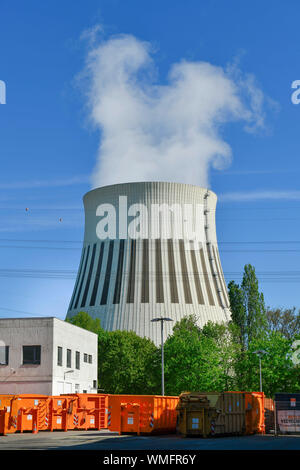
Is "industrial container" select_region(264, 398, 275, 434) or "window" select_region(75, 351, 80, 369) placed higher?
"window" select_region(75, 351, 80, 369)

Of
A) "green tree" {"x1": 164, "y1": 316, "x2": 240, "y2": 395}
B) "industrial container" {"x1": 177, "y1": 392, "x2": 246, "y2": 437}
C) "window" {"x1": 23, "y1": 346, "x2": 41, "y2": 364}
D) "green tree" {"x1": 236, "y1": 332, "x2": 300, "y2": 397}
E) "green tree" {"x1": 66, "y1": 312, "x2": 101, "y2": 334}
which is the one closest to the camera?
"industrial container" {"x1": 177, "y1": 392, "x2": 246, "y2": 437}

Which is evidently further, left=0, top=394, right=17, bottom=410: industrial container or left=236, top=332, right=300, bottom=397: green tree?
left=236, top=332, right=300, bottom=397: green tree

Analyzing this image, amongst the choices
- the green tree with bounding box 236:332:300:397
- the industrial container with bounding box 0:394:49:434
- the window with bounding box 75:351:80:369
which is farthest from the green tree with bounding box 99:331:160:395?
the industrial container with bounding box 0:394:49:434

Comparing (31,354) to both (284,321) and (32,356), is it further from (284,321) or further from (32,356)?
(284,321)

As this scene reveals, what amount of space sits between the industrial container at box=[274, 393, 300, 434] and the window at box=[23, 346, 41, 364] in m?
23.2

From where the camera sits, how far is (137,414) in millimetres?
34125

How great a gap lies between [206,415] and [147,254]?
4456 cm

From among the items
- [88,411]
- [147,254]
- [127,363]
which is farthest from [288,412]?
[147,254]

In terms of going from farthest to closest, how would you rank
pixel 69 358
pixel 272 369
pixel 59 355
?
pixel 272 369
pixel 69 358
pixel 59 355

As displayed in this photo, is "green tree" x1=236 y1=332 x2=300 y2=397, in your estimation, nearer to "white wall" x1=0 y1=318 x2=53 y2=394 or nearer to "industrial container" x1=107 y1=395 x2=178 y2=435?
"white wall" x1=0 y1=318 x2=53 y2=394

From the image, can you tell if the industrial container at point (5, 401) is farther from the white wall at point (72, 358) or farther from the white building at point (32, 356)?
the white wall at point (72, 358)

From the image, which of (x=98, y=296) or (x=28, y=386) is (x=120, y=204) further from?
(x=28, y=386)

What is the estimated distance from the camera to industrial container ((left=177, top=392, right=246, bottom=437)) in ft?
107

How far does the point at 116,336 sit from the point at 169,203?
634 inches
